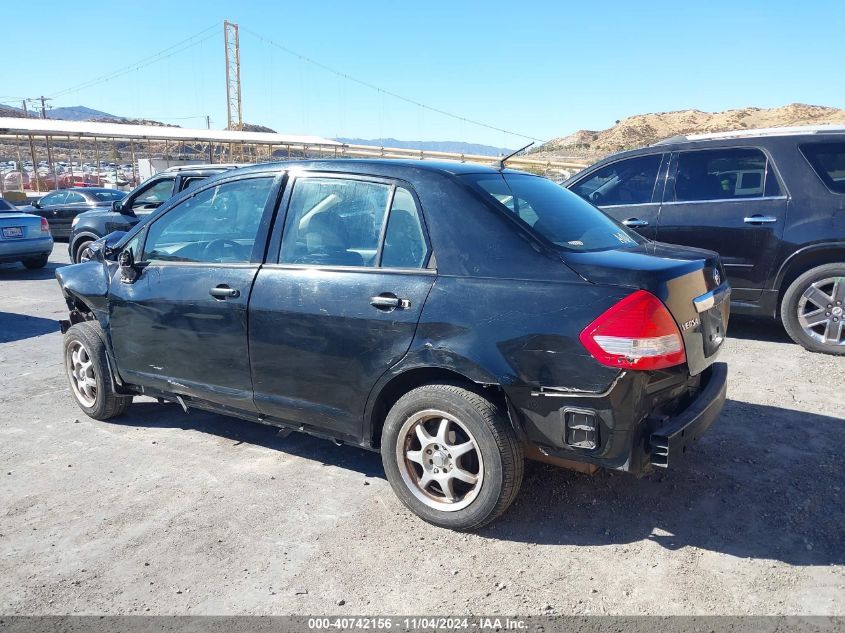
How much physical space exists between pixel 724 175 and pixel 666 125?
63540 mm

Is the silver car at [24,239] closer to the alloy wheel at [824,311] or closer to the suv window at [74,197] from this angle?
the suv window at [74,197]

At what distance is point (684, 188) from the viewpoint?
6.80m

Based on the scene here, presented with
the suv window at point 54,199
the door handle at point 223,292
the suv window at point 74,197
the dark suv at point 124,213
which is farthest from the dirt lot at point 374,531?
the suv window at point 54,199

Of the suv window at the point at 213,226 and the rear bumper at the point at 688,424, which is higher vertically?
the suv window at the point at 213,226

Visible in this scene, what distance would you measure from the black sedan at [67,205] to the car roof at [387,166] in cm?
1491

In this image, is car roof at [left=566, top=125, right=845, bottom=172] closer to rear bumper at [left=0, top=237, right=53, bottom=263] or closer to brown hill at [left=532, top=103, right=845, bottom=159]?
rear bumper at [left=0, top=237, right=53, bottom=263]

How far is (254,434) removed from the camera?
469cm

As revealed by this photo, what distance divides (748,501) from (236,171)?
3.50 metres

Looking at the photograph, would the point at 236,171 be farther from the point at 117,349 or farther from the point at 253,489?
the point at 253,489

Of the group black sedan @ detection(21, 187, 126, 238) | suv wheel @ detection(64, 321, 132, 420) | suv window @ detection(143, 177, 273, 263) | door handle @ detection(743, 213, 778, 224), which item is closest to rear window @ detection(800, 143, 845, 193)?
door handle @ detection(743, 213, 778, 224)

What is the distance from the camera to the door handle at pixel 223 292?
12.8 feet

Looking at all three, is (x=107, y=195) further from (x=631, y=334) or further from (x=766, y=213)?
(x=631, y=334)

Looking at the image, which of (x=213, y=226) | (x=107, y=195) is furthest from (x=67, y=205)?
(x=213, y=226)

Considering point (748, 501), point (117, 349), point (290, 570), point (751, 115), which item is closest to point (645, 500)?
point (748, 501)
